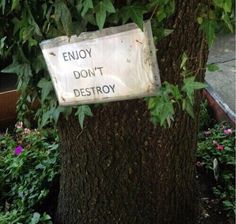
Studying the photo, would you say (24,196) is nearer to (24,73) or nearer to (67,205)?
(67,205)

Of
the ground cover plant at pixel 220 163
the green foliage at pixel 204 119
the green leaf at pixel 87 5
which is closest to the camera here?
the green leaf at pixel 87 5

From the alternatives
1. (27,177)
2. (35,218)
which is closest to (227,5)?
(35,218)

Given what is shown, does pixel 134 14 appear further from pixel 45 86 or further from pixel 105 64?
pixel 45 86

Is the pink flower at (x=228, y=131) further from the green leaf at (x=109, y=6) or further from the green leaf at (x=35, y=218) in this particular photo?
the green leaf at (x=109, y=6)

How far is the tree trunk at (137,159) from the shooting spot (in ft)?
5.57

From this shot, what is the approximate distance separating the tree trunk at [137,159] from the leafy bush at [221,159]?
0.84 feet

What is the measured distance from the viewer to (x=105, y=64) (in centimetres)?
155

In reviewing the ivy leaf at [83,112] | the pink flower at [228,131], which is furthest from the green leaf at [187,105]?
the pink flower at [228,131]

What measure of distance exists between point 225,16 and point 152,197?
0.97 metres

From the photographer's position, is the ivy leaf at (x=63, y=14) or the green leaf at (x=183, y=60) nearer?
the ivy leaf at (x=63, y=14)

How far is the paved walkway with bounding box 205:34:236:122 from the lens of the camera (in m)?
3.43

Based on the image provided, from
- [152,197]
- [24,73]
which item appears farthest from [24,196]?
[24,73]

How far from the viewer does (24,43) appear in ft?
5.69

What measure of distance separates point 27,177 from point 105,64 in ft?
4.07
